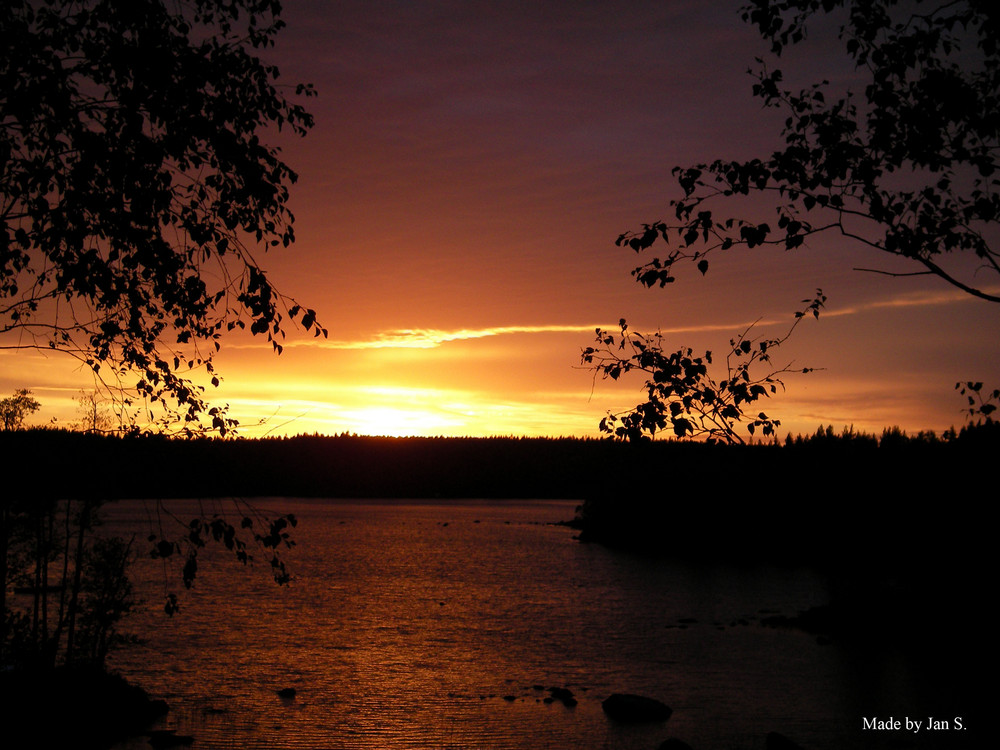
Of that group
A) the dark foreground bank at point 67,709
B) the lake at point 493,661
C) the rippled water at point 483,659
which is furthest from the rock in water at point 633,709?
the dark foreground bank at point 67,709

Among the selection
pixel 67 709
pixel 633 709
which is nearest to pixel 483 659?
pixel 633 709

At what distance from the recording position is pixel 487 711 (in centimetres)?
2144

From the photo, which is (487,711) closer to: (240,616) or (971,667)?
(971,667)

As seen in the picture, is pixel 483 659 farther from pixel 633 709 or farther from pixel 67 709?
pixel 67 709

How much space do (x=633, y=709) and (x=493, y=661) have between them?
870 cm

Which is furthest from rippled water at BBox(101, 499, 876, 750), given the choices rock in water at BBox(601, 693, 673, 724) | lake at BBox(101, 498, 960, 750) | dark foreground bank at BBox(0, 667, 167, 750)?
dark foreground bank at BBox(0, 667, 167, 750)

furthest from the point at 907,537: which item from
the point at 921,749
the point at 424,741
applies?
the point at 424,741

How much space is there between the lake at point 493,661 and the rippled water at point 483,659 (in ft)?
0.32

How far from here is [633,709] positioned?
20.7 m

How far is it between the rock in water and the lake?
0.30 meters

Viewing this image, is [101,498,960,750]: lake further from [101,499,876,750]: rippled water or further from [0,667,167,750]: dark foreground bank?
[0,667,167,750]: dark foreground bank

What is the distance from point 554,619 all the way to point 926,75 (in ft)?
106

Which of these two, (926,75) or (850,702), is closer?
(926,75)

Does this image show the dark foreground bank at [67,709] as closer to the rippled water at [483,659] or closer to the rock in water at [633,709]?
the rippled water at [483,659]
